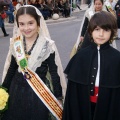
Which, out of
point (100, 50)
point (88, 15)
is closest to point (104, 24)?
point (100, 50)

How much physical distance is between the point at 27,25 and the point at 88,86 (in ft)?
2.37

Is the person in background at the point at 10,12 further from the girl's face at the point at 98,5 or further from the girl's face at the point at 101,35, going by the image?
the girl's face at the point at 101,35

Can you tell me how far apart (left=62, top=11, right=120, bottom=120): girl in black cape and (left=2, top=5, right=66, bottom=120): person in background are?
32 cm

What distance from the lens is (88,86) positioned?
232cm

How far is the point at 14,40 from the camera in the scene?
9.09 feet

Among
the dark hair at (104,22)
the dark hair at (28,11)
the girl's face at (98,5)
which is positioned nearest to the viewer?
the dark hair at (104,22)

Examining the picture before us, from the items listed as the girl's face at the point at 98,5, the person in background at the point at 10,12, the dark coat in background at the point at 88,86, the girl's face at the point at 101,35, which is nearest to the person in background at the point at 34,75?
the dark coat in background at the point at 88,86

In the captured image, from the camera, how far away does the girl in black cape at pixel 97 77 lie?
7.47 feet

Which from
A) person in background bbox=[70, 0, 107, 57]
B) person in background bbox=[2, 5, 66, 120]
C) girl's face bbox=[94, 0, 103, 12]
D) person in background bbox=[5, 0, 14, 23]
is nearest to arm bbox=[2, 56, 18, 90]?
person in background bbox=[2, 5, 66, 120]

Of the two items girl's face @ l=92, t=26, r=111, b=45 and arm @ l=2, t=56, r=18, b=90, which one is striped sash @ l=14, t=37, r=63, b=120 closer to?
arm @ l=2, t=56, r=18, b=90

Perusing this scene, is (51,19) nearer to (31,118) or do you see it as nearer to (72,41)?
(72,41)

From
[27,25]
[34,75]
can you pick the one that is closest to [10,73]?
[34,75]

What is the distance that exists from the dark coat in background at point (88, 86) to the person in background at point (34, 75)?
281 millimetres

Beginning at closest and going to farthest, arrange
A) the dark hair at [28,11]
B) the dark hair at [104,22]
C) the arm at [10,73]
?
1. the dark hair at [104,22]
2. the dark hair at [28,11]
3. the arm at [10,73]
